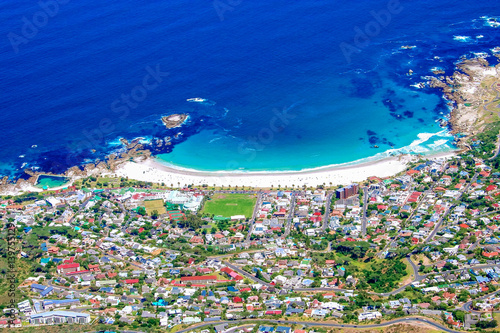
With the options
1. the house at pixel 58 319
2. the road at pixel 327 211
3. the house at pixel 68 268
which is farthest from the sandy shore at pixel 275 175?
the house at pixel 58 319

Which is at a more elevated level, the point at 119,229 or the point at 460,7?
the point at 460,7

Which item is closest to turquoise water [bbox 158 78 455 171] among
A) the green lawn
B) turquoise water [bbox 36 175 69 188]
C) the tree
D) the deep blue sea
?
the deep blue sea

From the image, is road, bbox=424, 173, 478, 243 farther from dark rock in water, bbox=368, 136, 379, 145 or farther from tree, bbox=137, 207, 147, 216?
tree, bbox=137, 207, 147, 216

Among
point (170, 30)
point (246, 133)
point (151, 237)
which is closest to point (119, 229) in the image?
point (151, 237)

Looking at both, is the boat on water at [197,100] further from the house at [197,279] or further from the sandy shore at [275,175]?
the house at [197,279]

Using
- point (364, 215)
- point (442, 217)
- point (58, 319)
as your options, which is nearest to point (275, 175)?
point (364, 215)

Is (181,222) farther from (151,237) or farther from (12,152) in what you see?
(12,152)
